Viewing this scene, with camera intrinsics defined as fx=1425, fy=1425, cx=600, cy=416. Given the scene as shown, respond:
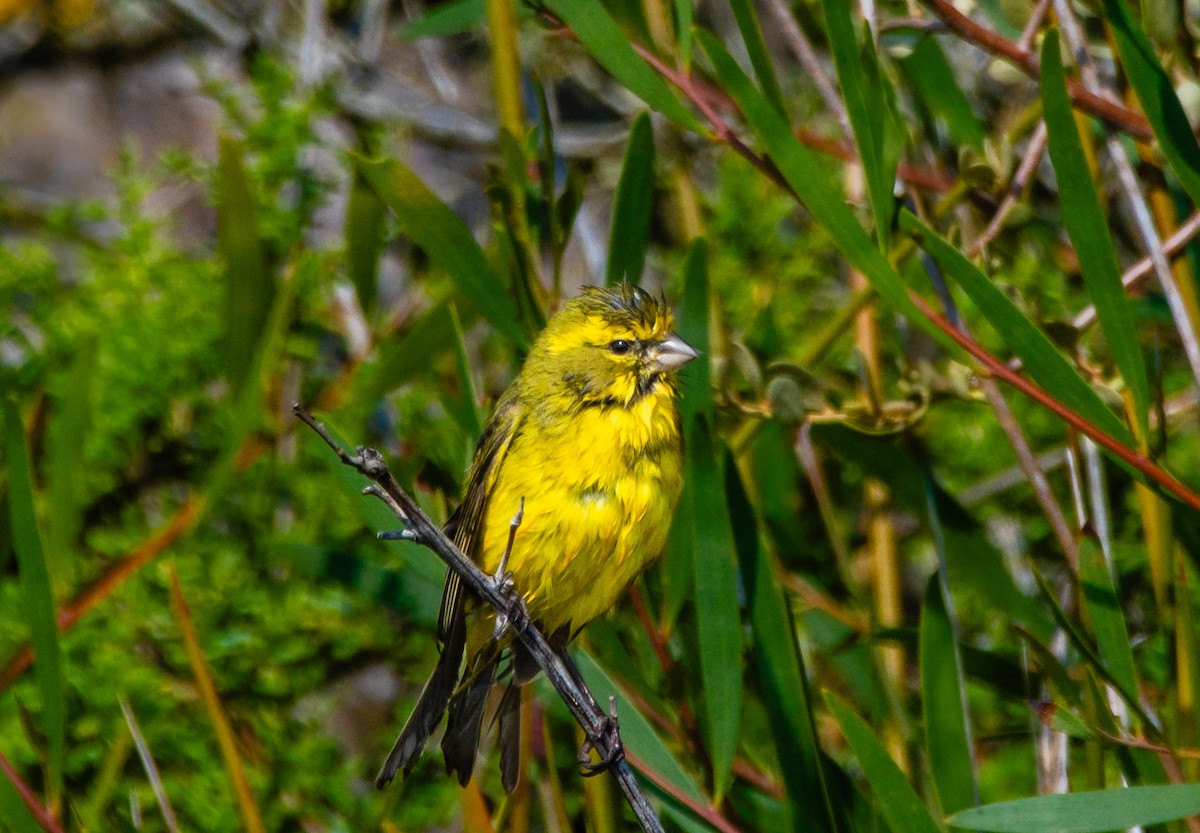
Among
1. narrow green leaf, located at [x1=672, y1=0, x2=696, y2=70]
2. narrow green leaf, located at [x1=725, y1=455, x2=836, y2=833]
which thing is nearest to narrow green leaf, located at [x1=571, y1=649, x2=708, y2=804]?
narrow green leaf, located at [x1=725, y1=455, x2=836, y2=833]

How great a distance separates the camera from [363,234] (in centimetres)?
242

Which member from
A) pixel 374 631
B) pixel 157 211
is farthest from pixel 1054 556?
pixel 157 211

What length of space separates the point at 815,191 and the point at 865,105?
0.15 meters

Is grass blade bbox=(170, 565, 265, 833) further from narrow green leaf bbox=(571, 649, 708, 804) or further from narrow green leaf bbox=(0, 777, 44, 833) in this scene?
narrow green leaf bbox=(571, 649, 708, 804)

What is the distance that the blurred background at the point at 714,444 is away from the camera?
1.88 metres

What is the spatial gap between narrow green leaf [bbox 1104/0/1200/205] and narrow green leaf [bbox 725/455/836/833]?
30.2 inches

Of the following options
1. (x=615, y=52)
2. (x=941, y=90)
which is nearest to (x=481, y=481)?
(x=615, y=52)

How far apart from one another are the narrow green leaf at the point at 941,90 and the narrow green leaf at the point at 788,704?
0.91 metres

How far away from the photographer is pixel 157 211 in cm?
377

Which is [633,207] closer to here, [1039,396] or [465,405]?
[465,405]

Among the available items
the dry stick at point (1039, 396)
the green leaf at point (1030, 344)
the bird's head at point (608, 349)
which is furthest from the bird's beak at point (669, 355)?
the green leaf at point (1030, 344)

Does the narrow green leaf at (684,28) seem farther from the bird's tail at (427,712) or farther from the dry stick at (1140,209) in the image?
the bird's tail at (427,712)

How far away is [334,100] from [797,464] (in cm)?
152

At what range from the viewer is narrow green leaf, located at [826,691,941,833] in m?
1.72
